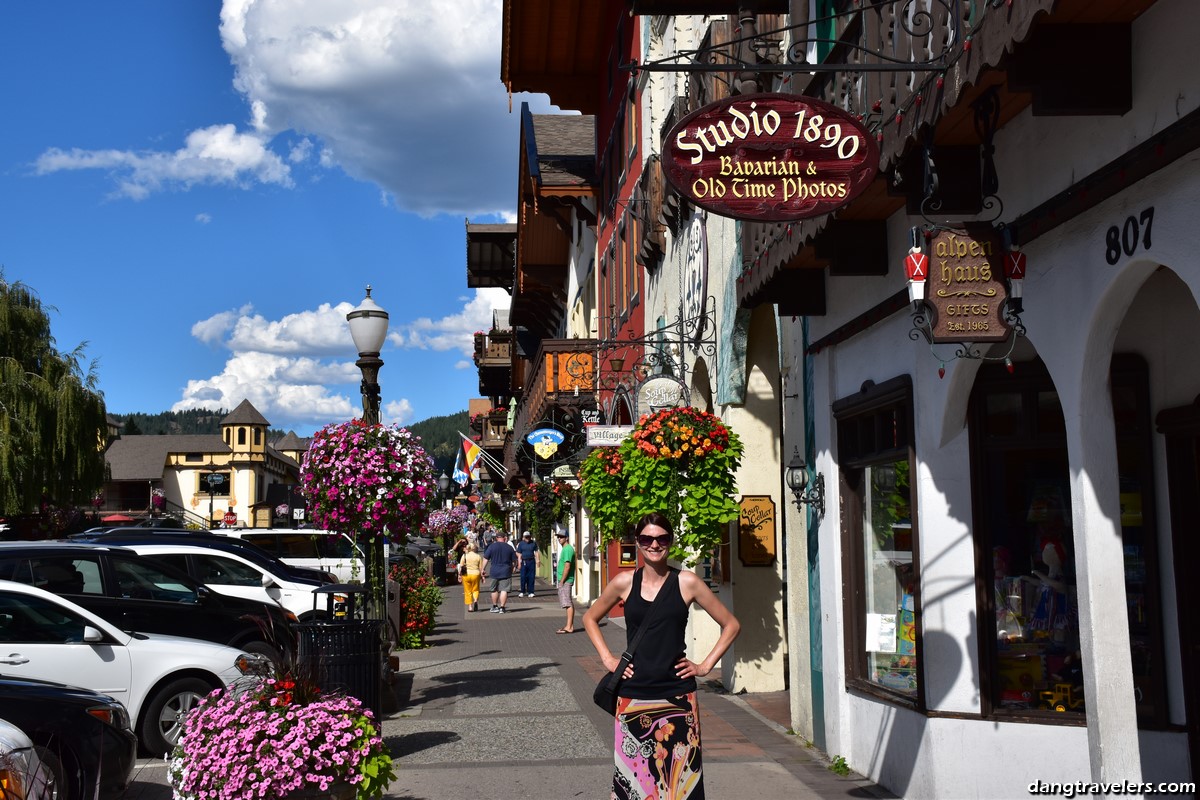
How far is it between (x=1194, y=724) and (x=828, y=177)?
3569 mm

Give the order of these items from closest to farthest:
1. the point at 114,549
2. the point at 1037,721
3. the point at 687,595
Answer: the point at 687,595
the point at 1037,721
the point at 114,549

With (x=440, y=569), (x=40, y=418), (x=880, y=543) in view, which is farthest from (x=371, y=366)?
(x=440, y=569)

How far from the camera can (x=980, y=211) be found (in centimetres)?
694

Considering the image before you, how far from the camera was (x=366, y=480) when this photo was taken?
41.5ft

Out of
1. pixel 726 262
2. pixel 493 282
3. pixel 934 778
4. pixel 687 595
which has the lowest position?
pixel 934 778

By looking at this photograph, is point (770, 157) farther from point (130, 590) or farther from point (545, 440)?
point (545, 440)

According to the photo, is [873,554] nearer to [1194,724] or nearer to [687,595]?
[1194,724]

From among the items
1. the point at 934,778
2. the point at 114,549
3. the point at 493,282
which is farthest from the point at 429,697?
the point at 493,282

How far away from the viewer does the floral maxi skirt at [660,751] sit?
20.2 ft

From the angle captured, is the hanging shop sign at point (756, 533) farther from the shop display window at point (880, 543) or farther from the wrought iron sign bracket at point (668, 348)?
the shop display window at point (880, 543)

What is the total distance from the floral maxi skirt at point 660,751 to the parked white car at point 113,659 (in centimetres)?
511

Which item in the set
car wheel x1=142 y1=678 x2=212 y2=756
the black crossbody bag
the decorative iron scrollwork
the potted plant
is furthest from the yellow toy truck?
the decorative iron scrollwork

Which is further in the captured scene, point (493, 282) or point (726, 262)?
point (493, 282)

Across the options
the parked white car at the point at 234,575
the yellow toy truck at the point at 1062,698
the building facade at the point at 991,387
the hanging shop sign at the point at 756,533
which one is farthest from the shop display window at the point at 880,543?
the parked white car at the point at 234,575
